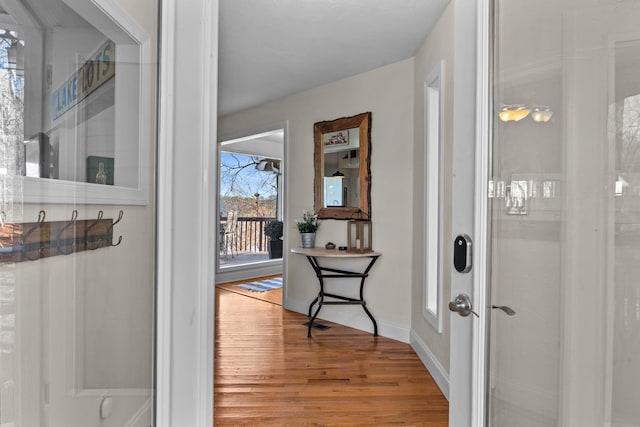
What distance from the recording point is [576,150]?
2.12 feet

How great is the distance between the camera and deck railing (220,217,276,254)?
6570mm

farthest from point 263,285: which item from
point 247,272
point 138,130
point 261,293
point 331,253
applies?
point 138,130

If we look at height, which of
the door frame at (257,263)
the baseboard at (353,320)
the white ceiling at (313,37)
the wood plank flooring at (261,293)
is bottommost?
the wood plank flooring at (261,293)

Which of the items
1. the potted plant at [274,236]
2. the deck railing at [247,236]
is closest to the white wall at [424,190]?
the potted plant at [274,236]

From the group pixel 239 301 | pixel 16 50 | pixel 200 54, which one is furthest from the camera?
pixel 239 301

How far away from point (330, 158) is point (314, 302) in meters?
1.60

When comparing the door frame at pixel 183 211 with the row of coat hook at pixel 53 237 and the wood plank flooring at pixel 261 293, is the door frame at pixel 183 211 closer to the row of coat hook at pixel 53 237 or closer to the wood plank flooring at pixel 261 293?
the row of coat hook at pixel 53 237

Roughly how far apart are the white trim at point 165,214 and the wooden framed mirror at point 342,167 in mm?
2845

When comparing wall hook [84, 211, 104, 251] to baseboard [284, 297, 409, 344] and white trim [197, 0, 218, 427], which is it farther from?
baseboard [284, 297, 409, 344]

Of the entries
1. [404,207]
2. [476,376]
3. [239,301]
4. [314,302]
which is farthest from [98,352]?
[239,301]

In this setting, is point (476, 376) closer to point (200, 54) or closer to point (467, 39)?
point (467, 39)

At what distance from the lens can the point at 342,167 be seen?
3.77m

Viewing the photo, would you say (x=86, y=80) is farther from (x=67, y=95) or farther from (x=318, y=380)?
(x=318, y=380)

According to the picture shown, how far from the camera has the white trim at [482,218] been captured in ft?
2.98
